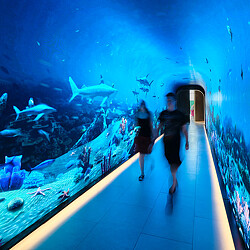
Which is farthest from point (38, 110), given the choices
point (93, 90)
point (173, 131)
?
point (173, 131)

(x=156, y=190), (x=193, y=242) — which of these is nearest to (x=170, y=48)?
(x=156, y=190)

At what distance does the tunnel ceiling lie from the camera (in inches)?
78.9

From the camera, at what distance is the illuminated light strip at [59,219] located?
2.13 m

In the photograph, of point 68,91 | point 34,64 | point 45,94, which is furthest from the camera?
point 68,91

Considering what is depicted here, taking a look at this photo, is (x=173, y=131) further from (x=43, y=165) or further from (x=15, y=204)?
(x=15, y=204)

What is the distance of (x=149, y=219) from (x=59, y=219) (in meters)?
1.22

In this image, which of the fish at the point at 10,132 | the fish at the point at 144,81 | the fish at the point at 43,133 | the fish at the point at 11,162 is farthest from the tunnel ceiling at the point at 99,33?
the fish at the point at 144,81

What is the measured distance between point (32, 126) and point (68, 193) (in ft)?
4.23

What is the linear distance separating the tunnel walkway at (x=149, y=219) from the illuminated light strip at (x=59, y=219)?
31 millimetres

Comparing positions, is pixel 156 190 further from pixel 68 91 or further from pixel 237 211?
pixel 68 91

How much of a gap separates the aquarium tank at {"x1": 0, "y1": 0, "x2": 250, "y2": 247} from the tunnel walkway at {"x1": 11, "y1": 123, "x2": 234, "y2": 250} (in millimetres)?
329

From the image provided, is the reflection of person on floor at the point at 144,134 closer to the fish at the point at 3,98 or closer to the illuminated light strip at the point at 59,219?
the illuminated light strip at the point at 59,219

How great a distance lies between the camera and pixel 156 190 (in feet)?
10.9

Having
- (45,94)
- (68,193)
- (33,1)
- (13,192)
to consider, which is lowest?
(68,193)
